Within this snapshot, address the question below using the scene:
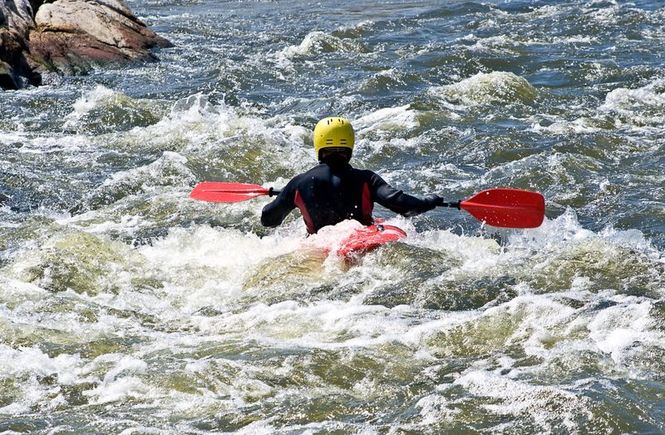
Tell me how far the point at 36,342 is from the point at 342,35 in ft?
45.6

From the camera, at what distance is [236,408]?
5.82m

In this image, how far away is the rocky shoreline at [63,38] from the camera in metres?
15.9

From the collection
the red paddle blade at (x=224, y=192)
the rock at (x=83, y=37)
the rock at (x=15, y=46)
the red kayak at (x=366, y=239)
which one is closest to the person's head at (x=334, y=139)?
the red kayak at (x=366, y=239)

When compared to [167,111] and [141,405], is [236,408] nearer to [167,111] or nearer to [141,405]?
[141,405]

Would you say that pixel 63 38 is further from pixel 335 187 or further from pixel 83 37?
pixel 335 187

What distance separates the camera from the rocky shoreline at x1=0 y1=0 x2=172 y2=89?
15.9 m

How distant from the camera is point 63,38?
56.6ft

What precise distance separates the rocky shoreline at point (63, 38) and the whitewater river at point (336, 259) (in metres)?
0.60

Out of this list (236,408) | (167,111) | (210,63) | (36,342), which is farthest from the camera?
(210,63)

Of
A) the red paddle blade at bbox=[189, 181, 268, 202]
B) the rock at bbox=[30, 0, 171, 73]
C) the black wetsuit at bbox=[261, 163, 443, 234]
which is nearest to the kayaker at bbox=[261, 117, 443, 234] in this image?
the black wetsuit at bbox=[261, 163, 443, 234]

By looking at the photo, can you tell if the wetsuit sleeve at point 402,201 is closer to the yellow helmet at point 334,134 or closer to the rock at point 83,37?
the yellow helmet at point 334,134

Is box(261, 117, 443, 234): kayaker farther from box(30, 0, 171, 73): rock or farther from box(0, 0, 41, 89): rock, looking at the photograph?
box(30, 0, 171, 73): rock

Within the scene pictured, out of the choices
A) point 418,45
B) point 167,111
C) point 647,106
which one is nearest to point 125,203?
point 167,111

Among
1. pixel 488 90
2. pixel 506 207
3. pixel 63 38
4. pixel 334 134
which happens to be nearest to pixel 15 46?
pixel 63 38
